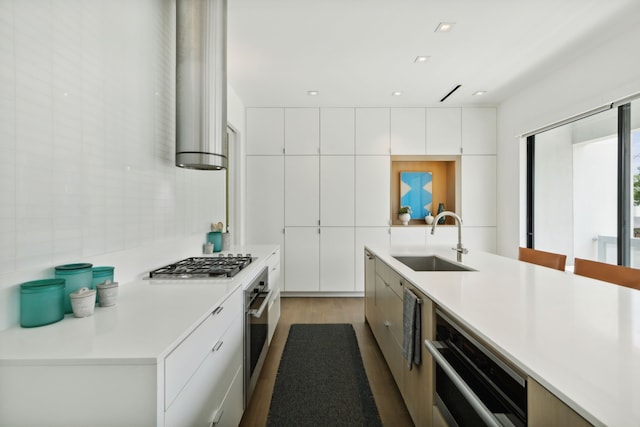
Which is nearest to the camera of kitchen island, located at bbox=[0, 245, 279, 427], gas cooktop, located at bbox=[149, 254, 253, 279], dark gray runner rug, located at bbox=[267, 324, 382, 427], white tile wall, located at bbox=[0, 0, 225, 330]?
kitchen island, located at bbox=[0, 245, 279, 427]

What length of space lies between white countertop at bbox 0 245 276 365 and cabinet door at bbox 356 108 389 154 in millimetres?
3229

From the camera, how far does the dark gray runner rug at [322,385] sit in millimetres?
1714

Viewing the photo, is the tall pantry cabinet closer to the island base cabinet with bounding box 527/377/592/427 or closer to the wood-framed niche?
the wood-framed niche

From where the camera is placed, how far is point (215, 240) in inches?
105

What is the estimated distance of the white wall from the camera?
2.43 metres

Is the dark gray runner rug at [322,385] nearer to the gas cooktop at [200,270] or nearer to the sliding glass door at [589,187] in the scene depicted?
the gas cooktop at [200,270]

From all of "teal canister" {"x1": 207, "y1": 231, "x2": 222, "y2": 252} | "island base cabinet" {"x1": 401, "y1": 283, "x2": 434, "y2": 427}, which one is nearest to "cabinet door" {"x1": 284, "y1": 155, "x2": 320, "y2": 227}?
"teal canister" {"x1": 207, "y1": 231, "x2": 222, "y2": 252}

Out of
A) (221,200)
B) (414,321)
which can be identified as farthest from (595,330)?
(221,200)

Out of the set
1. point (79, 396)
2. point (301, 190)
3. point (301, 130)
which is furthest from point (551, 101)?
point (79, 396)

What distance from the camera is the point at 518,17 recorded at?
2.25 meters

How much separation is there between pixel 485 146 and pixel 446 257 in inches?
107

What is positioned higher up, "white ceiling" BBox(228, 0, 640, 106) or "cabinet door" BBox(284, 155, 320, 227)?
"white ceiling" BBox(228, 0, 640, 106)

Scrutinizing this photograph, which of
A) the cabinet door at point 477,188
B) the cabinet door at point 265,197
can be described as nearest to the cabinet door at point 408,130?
the cabinet door at point 477,188

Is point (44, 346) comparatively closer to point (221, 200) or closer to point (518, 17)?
point (221, 200)
